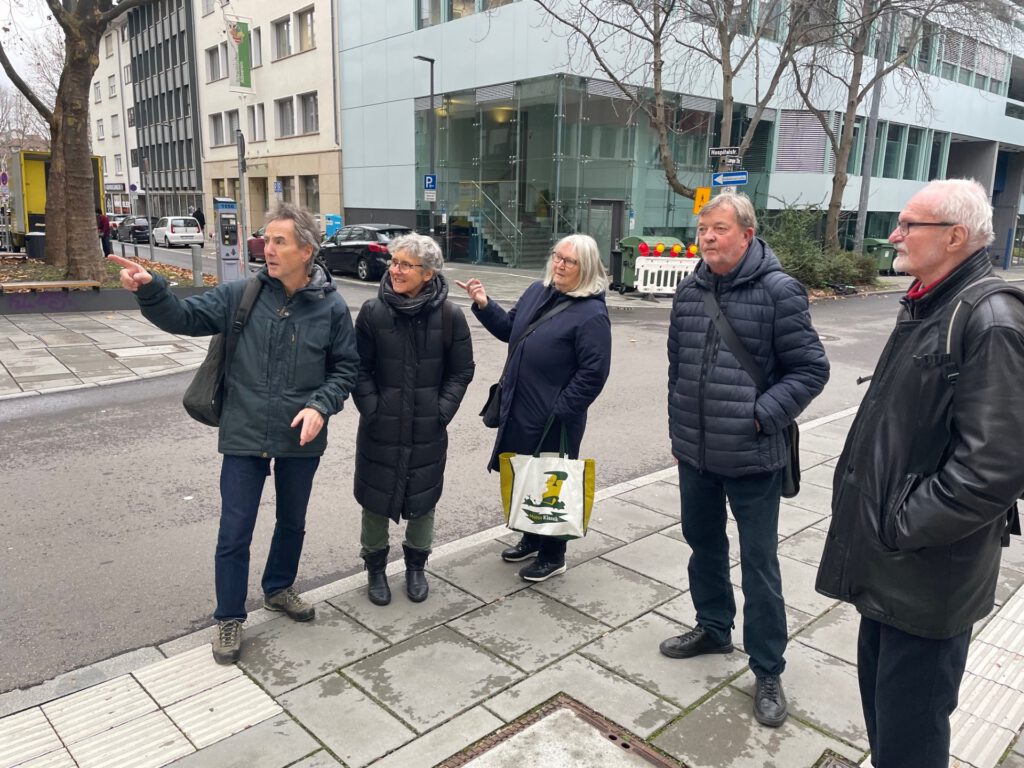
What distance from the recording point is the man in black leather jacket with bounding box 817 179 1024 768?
1.85 m

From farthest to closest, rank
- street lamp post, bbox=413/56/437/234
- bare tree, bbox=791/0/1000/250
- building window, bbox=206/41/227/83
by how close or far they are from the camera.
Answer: building window, bbox=206/41/227/83, street lamp post, bbox=413/56/437/234, bare tree, bbox=791/0/1000/250

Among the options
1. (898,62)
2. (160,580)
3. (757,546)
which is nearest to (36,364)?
(160,580)

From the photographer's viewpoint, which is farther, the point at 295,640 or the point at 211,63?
the point at 211,63

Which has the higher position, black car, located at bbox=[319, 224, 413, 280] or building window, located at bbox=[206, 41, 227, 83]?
building window, located at bbox=[206, 41, 227, 83]

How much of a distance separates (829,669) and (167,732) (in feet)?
8.87

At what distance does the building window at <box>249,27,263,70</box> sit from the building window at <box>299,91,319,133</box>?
3.98 meters

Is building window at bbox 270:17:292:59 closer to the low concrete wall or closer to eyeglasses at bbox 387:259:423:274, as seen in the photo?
the low concrete wall

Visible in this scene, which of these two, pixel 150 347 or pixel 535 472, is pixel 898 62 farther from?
pixel 535 472

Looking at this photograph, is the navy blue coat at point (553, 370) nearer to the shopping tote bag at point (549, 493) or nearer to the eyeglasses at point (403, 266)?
the shopping tote bag at point (549, 493)

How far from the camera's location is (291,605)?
364cm

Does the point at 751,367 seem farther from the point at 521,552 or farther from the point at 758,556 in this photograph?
the point at 521,552

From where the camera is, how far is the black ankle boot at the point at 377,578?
383cm

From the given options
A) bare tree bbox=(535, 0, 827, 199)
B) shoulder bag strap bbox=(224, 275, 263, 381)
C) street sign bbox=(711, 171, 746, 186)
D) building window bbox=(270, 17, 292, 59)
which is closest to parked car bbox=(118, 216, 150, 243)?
building window bbox=(270, 17, 292, 59)

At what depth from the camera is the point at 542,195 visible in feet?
81.9
